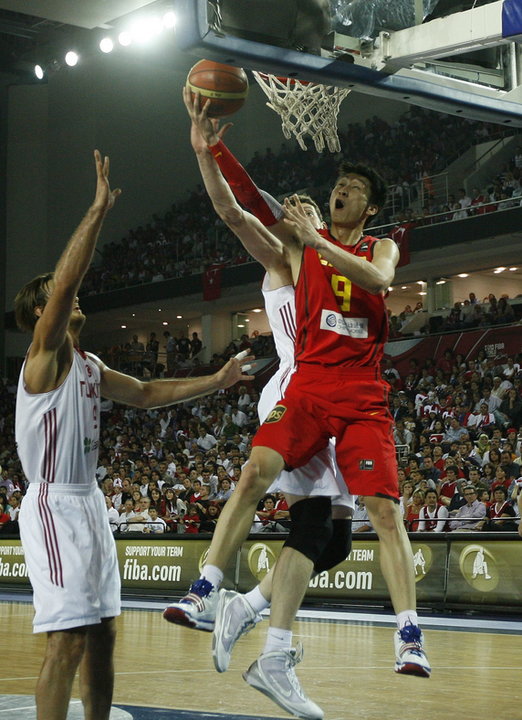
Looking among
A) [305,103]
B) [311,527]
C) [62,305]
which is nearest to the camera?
[62,305]

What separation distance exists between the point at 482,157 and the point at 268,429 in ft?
80.0

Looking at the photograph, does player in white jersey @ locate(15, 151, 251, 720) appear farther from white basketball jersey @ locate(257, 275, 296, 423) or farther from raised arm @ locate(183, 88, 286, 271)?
white basketball jersey @ locate(257, 275, 296, 423)

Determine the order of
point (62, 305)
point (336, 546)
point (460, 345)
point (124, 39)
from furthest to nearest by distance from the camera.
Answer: point (460, 345) → point (124, 39) → point (336, 546) → point (62, 305)

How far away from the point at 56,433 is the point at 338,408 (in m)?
1.38

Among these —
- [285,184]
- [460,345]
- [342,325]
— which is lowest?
[342,325]

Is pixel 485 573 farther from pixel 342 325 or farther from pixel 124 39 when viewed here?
pixel 124 39

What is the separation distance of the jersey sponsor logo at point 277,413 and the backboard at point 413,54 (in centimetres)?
199

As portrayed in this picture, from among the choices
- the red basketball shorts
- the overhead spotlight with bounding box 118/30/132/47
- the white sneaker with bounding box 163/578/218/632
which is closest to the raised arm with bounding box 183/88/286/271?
the red basketball shorts

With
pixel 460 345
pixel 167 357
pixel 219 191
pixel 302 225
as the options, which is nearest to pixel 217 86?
pixel 219 191

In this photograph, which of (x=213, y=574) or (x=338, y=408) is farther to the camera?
(x=338, y=408)

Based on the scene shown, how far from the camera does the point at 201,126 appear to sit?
5.23 meters

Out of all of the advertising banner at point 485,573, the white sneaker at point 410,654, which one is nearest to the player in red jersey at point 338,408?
the white sneaker at point 410,654

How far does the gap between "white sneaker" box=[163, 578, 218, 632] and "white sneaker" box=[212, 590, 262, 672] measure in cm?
5

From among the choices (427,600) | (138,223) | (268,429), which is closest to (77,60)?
(138,223)
